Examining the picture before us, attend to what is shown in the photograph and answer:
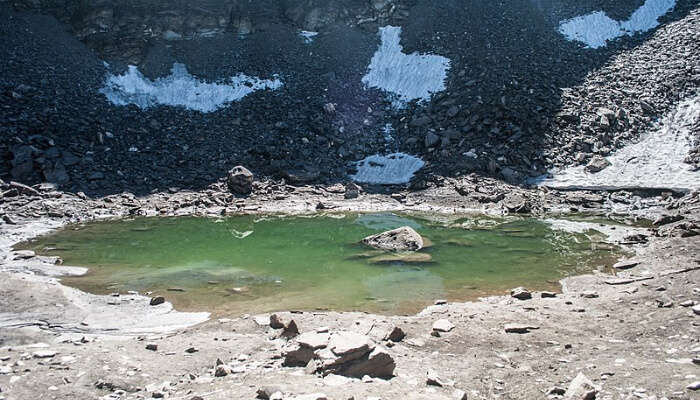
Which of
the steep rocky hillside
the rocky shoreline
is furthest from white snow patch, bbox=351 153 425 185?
the rocky shoreline

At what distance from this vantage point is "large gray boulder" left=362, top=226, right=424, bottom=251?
16047 millimetres

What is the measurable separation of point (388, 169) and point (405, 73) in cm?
1031

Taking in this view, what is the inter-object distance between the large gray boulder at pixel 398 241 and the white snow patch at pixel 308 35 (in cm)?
2638

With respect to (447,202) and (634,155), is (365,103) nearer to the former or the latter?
(447,202)

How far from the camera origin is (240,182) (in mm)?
26094

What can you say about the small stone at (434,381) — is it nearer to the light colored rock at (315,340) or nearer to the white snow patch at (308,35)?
the light colored rock at (315,340)

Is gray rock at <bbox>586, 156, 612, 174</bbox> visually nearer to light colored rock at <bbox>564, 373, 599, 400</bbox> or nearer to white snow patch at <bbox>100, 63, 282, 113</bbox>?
white snow patch at <bbox>100, 63, 282, 113</bbox>

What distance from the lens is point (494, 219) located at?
21109 mm

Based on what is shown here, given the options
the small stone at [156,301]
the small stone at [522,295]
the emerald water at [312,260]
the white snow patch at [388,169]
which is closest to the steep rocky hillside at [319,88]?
the white snow patch at [388,169]

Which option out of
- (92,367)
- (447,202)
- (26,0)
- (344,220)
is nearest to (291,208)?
(344,220)

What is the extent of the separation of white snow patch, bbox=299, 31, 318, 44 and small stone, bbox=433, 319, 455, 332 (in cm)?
3375

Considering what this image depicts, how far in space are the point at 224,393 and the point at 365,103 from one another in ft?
95.9

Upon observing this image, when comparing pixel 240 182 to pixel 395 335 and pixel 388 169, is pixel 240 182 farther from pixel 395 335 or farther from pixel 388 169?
pixel 395 335

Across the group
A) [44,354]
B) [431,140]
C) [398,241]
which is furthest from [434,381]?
[431,140]
